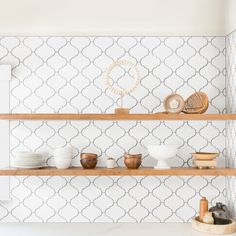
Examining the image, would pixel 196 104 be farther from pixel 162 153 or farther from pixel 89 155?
pixel 89 155

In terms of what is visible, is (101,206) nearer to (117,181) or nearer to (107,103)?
(117,181)

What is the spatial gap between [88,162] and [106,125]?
1.15 feet

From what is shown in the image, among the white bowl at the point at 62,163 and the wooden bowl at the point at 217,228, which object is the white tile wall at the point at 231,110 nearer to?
the wooden bowl at the point at 217,228

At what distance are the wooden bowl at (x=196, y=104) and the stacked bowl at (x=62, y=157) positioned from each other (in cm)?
84

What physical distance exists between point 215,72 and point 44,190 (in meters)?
1.51

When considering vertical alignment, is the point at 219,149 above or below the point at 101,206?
above

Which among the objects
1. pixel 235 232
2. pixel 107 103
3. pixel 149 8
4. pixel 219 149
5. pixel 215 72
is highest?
pixel 149 8

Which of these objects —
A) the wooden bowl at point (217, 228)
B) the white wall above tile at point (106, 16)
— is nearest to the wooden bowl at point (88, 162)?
the wooden bowl at point (217, 228)

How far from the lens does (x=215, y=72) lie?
2771mm

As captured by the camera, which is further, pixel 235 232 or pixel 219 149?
pixel 219 149

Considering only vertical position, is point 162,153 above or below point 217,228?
above

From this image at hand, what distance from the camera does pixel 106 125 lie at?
9.08ft

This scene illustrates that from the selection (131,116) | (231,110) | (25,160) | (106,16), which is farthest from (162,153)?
(106,16)

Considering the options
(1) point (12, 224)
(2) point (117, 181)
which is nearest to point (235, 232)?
(2) point (117, 181)
